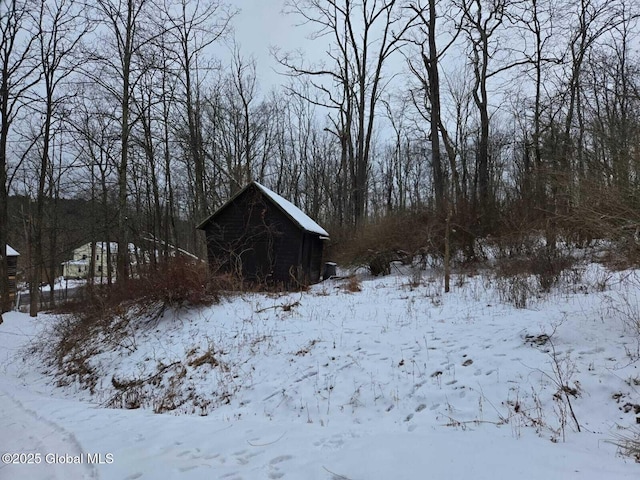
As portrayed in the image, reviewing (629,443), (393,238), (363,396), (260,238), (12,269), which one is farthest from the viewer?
(12,269)

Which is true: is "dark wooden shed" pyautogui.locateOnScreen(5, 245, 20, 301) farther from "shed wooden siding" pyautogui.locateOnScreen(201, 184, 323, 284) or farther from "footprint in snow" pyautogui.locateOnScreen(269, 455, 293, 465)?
"footprint in snow" pyautogui.locateOnScreen(269, 455, 293, 465)

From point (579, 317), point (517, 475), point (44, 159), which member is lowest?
point (517, 475)

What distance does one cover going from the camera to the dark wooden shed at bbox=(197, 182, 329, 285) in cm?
1390

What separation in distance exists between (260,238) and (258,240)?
11 centimetres

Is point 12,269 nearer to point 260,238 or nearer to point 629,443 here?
point 260,238

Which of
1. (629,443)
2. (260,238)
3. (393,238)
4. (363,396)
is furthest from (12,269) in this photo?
(629,443)

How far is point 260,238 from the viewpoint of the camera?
1410 cm

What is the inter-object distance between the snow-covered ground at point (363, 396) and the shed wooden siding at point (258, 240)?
16.2ft

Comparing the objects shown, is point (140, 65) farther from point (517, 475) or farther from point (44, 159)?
point (517, 475)

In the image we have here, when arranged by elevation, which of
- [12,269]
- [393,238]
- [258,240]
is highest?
[393,238]

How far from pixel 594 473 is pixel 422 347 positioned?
10.2 ft

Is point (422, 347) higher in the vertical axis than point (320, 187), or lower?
lower

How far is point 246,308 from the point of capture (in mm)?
9555

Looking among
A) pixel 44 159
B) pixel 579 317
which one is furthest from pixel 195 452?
pixel 44 159
